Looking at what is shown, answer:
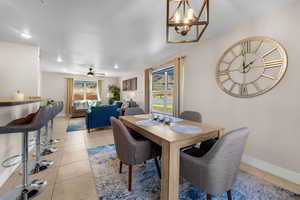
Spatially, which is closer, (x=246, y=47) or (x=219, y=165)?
(x=219, y=165)

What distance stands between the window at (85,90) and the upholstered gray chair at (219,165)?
23.8ft

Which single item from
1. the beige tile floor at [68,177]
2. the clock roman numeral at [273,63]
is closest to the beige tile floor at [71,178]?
the beige tile floor at [68,177]

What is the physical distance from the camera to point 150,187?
146cm

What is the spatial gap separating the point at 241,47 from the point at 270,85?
0.76 meters

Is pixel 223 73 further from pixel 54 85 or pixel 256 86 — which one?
pixel 54 85

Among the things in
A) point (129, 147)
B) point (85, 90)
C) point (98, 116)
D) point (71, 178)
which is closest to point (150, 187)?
point (129, 147)

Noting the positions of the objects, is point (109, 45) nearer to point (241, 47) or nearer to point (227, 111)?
point (241, 47)

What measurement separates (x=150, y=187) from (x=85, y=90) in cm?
693

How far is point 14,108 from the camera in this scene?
5.43ft

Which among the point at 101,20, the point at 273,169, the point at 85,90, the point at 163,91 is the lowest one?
the point at 273,169

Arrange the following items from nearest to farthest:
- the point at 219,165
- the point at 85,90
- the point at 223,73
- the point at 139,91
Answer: the point at 219,165, the point at 223,73, the point at 139,91, the point at 85,90

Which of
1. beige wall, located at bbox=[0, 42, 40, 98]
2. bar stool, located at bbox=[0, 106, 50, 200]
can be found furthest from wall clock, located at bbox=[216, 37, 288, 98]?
beige wall, located at bbox=[0, 42, 40, 98]

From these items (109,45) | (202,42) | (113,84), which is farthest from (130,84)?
(202,42)

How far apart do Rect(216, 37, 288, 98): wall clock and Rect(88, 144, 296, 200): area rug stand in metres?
1.26
